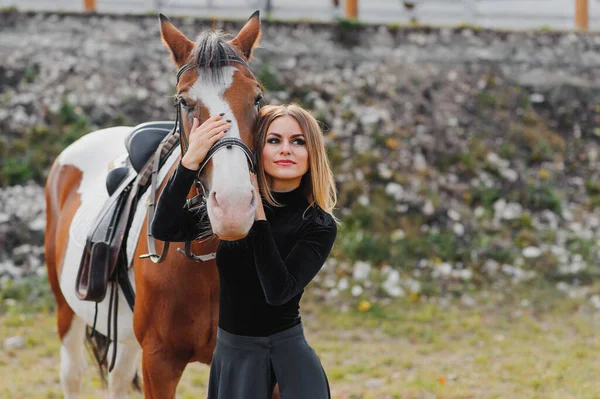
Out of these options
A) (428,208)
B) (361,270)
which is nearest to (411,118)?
(428,208)

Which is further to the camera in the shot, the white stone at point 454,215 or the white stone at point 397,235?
the white stone at point 454,215

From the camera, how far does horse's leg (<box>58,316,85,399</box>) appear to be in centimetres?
404

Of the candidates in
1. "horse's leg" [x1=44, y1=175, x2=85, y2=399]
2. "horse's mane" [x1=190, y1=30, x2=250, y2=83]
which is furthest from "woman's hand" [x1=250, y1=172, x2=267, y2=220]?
"horse's leg" [x1=44, y1=175, x2=85, y2=399]

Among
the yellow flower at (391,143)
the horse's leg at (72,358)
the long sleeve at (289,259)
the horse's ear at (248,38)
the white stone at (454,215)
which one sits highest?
the horse's ear at (248,38)

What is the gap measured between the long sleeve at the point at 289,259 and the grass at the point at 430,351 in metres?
2.64

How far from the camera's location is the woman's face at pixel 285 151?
216 centimetres

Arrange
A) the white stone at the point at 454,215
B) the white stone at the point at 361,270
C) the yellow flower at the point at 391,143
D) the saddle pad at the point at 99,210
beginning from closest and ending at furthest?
the saddle pad at the point at 99,210, the white stone at the point at 361,270, the white stone at the point at 454,215, the yellow flower at the point at 391,143

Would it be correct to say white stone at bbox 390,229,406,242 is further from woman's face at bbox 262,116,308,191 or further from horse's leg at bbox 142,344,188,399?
woman's face at bbox 262,116,308,191

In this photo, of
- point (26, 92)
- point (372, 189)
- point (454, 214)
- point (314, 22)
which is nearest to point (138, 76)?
point (26, 92)

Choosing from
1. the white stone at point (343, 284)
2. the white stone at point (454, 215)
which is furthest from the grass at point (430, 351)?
the white stone at point (454, 215)

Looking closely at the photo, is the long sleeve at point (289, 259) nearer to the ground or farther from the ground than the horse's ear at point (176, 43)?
nearer to the ground

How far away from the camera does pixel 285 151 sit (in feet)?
7.07

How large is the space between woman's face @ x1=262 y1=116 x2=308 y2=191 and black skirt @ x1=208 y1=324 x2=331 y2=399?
1.68 feet

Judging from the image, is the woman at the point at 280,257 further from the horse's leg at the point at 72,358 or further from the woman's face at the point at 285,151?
the horse's leg at the point at 72,358
